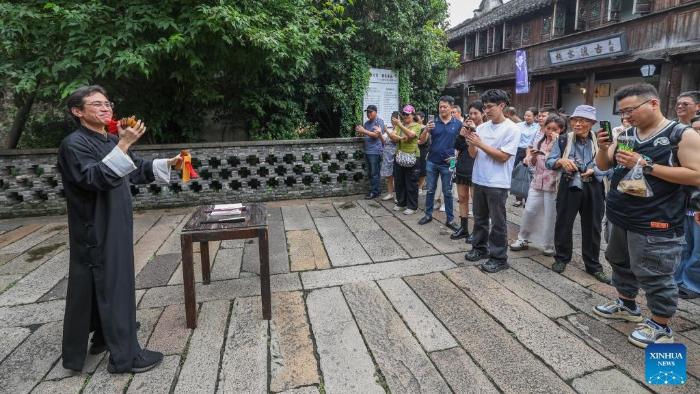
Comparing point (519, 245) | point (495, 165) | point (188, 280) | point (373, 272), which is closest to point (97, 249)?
point (188, 280)

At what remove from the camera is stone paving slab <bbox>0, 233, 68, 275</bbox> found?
428cm

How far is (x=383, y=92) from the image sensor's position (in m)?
9.28

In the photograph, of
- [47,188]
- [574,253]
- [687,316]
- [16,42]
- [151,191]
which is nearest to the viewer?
[687,316]

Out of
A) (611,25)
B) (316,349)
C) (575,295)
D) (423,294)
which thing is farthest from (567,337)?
(611,25)

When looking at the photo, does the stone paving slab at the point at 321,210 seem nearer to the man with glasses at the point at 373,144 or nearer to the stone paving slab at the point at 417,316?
the man with glasses at the point at 373,144

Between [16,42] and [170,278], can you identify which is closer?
[170,278]

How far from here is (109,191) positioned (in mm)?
2479

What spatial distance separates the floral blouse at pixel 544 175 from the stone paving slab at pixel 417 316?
2.13 metres

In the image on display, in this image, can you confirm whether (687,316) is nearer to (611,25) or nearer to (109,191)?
(109,191)

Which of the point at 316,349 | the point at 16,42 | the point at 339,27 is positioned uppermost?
the point at 339,27

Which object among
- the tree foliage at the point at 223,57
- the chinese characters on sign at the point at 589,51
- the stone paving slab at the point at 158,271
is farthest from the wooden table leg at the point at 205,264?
the chinese characters on sign at the point at 589,51

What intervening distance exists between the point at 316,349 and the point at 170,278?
211 centimetres

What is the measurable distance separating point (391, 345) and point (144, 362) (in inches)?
68.0

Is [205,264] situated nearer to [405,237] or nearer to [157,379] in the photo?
[157,379]
